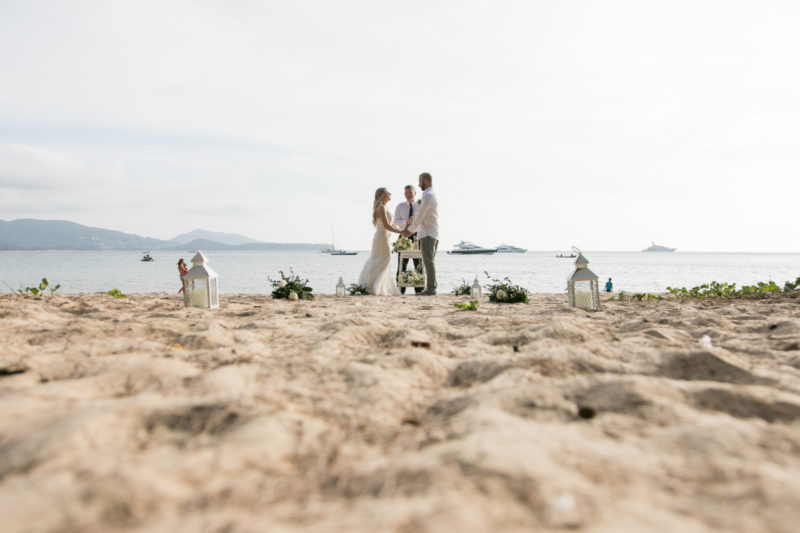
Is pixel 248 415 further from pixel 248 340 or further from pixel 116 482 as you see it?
pixel 248 340

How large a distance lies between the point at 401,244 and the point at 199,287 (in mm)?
6297

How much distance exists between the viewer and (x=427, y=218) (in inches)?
363

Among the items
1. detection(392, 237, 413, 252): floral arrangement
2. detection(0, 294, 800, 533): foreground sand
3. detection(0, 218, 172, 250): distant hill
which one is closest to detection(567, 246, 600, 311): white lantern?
detection(0, 294, 800, 533): foreground sand

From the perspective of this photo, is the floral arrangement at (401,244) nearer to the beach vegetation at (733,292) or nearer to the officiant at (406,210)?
the officiant at (406,210)

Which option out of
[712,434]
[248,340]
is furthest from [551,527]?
[248,340]

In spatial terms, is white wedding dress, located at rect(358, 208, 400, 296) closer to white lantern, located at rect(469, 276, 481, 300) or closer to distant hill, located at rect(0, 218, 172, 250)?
white lantern, located at rect(469, 276, 481, 300)

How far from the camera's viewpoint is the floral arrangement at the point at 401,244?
11259mm

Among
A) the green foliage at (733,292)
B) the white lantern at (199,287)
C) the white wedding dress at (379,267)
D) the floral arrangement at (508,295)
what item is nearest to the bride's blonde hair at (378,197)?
the white wedding dress at (379,267)

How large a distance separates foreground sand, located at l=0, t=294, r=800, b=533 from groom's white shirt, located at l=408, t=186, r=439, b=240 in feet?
21.2

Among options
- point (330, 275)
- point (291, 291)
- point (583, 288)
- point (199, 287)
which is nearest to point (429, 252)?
point (291, 291)

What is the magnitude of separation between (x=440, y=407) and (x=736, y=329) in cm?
291

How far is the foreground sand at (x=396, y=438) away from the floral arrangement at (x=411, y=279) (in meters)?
8.07

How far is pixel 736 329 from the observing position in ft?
11.9

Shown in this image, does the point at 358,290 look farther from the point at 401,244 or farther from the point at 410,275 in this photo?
the point at 401,244
